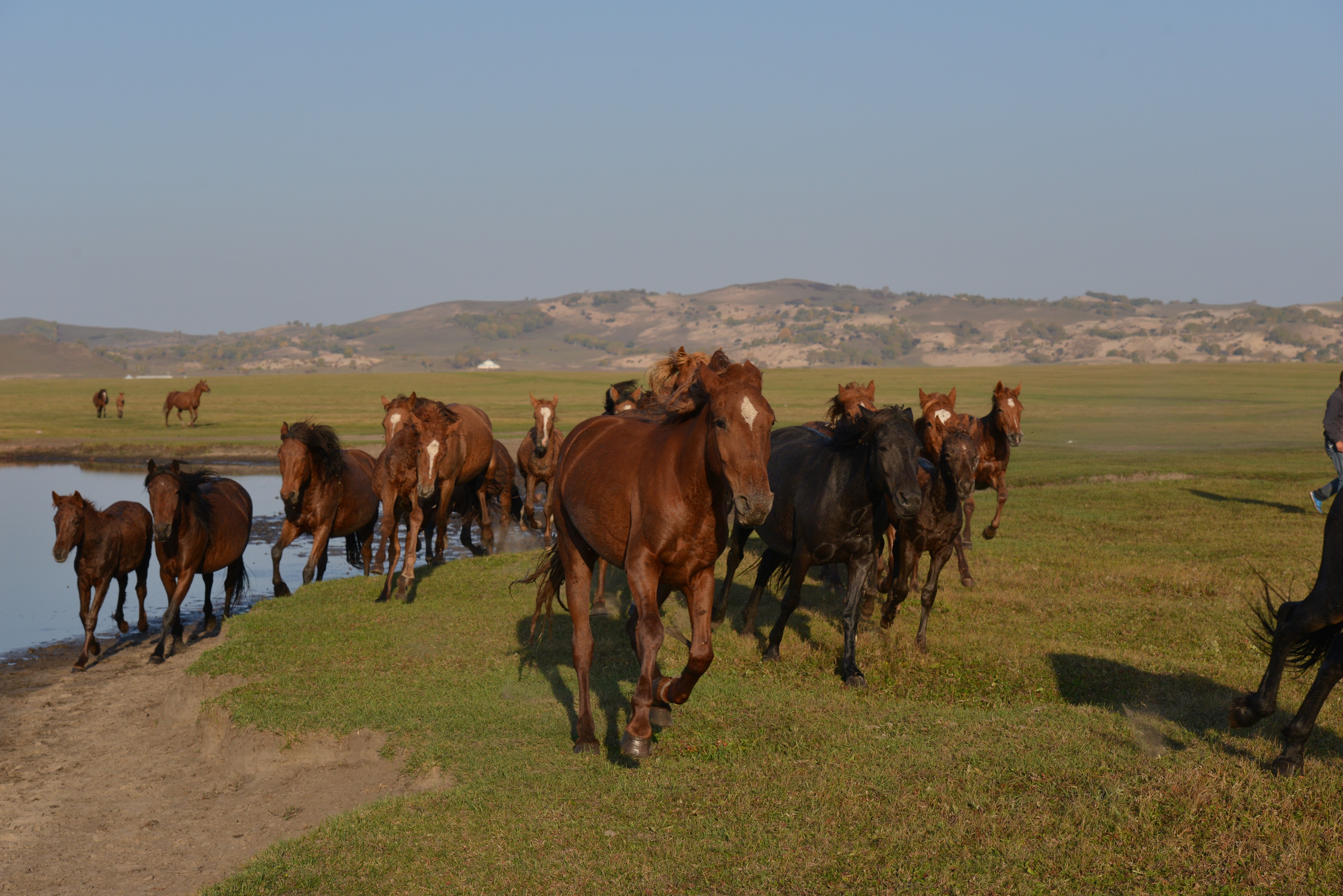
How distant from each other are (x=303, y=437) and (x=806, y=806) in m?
10.2

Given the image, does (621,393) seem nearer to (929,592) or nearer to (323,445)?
(323,445)

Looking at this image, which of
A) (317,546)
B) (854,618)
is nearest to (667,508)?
(854,618)

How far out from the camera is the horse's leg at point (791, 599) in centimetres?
986

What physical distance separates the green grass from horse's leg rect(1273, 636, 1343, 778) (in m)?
0.13

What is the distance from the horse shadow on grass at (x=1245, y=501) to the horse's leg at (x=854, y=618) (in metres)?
13.2

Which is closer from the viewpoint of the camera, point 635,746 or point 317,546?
point 635,746

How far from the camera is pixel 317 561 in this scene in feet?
49.8

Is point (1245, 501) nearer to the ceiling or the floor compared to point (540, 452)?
nearer to the floor

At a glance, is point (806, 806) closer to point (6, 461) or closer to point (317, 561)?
point (317, 561)

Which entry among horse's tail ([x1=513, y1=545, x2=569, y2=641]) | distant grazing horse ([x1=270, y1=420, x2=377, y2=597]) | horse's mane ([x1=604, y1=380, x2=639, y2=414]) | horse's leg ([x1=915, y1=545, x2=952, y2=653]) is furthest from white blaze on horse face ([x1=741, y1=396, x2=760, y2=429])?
distant grazing horse ([x1=270, y1=420, x2=377, y2=597])

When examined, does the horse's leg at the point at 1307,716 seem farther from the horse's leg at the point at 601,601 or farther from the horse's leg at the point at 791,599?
the horse's leg at the point at 601,601

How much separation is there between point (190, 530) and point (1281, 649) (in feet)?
38.5

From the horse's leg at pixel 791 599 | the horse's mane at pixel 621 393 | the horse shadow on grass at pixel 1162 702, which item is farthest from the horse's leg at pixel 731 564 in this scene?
the horse shadow on grass at pixel 1162 702

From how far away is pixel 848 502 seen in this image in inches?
377
